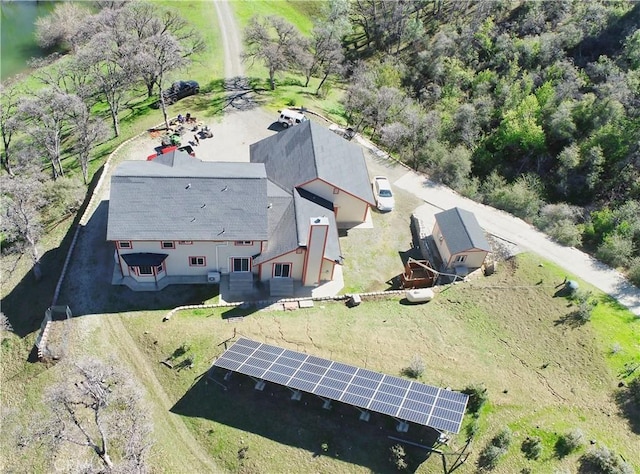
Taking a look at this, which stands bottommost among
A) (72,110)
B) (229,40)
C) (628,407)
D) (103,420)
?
(103,420)

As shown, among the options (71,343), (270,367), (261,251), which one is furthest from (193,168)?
(270,367)

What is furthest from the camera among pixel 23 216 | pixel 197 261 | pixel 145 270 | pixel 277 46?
pixel 277 46

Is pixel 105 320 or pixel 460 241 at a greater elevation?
pixel 460 241

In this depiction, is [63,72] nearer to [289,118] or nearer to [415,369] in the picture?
[289,118]

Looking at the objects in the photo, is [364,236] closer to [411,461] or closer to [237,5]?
[411,461]

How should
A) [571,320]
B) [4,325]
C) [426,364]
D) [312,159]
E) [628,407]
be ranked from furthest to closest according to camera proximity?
[312,159] < [4,325] < [571,320] < [426,364] < [628,407]

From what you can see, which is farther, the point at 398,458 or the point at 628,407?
the point at 628,407

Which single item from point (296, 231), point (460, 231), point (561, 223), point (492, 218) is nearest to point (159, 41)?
point (296, 231)

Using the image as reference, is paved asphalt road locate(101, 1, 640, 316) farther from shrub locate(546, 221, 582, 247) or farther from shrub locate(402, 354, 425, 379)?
shrub locate(402, 354, 425, 379)

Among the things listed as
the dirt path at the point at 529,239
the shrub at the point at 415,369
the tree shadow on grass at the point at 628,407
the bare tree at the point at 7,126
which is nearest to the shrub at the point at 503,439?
the shrub at the point at 415,369
